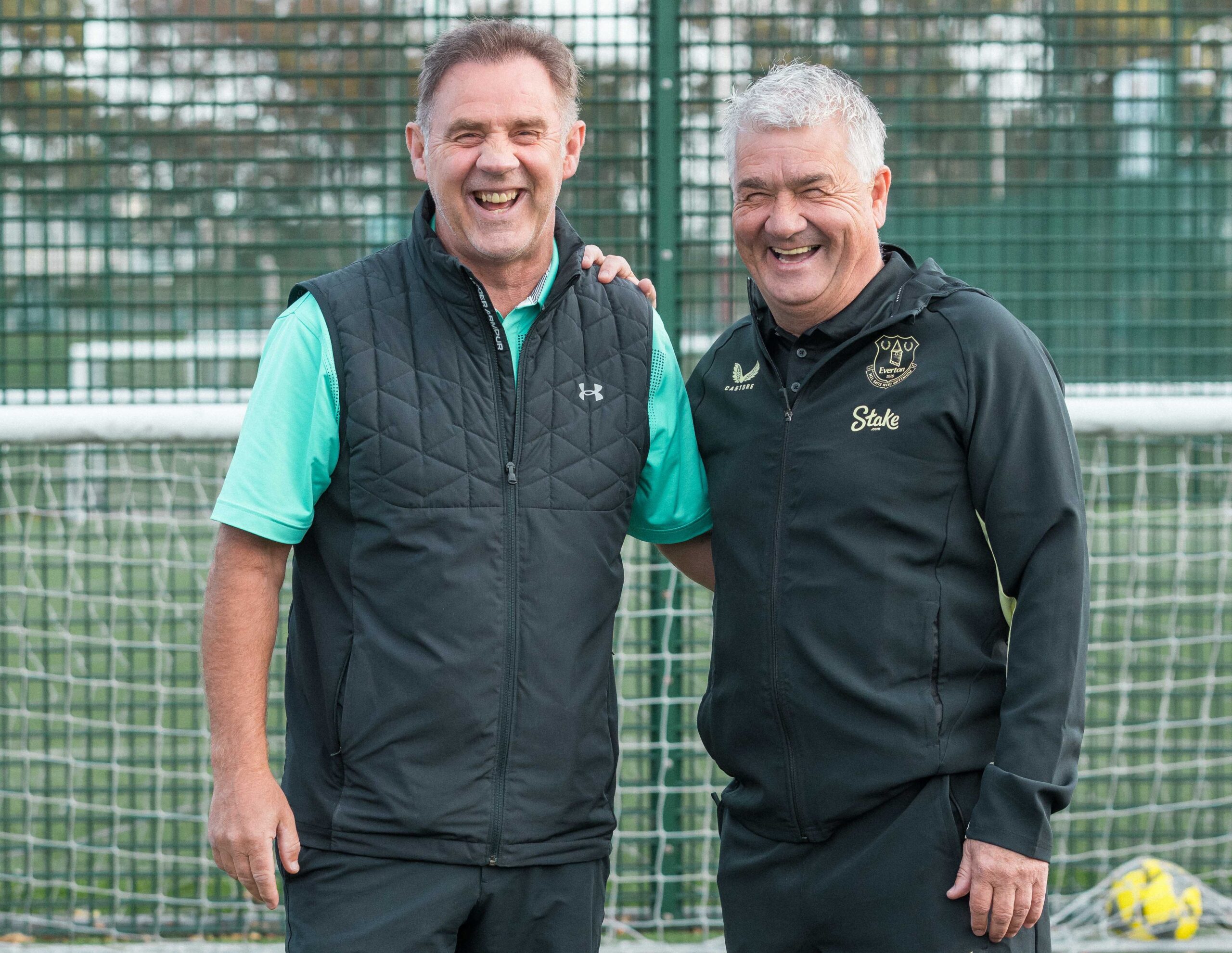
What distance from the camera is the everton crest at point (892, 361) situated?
2.19 m

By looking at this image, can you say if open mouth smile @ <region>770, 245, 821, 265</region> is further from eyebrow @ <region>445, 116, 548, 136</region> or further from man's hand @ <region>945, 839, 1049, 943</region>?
man's hand @ <region>945, 839, 1049, 943</region>

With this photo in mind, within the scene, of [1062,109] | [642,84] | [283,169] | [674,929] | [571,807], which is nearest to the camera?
[571,807]

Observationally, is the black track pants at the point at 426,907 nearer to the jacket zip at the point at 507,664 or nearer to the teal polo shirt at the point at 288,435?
the jacket zip at the point at 507,664

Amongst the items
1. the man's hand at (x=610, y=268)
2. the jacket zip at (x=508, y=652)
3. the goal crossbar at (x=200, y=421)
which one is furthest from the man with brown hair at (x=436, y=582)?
the goal crossbar at (x=200, y=421)

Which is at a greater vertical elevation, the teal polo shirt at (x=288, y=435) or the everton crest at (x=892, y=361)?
the everton crest at (x=892, y=361)

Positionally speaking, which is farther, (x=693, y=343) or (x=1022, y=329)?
(x=693, y=343)

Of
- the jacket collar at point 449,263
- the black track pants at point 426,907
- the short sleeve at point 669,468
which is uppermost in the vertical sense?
the jacket collar at point 449,263

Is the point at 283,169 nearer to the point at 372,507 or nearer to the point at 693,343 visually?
the point at 693,343

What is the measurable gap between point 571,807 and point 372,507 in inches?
24.3

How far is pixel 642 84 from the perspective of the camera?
4.64m

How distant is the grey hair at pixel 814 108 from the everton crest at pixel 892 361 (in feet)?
0.96

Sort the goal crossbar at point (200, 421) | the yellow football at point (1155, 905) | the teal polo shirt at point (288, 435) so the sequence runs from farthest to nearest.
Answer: the yellow football at point (1155, 905) < the goal crossbar at point (200, 421) < the teal polo shirt at point (288, 435)

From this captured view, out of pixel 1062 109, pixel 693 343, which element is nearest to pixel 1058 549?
pixel 693 343

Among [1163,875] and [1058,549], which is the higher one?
[1058,549]
